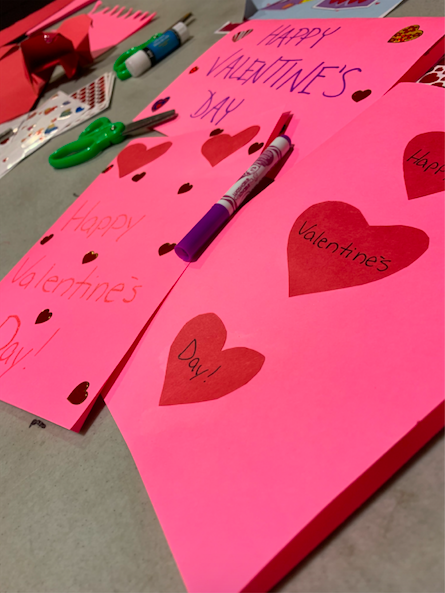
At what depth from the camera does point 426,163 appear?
0.40 metres

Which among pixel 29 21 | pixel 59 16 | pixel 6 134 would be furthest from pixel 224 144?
pixel 29 21

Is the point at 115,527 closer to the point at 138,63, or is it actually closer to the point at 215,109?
the point at 215,109

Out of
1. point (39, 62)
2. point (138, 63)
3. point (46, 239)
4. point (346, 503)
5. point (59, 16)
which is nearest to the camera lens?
point (346, 503)

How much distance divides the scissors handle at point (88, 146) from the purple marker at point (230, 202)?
34cm

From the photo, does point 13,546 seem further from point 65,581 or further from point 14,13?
point 14,13

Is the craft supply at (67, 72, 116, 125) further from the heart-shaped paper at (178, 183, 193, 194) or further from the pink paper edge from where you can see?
the pink paper edge

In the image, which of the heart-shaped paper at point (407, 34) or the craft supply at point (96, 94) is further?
the craft supply at point (96, 94)

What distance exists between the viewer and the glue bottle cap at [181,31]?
2.93 ft

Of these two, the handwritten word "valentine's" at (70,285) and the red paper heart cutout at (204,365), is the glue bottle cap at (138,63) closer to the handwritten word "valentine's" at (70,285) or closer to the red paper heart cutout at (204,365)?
the handwritten word "valentine's" at (70,285)

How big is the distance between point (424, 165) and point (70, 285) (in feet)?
1.44

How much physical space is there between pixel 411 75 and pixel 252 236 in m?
0.32

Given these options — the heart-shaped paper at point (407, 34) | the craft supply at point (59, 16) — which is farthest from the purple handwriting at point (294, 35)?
the craft supply at point (59, 16)

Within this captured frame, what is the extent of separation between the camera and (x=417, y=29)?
563mm

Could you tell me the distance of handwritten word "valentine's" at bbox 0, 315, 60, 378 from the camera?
0.48 metres
